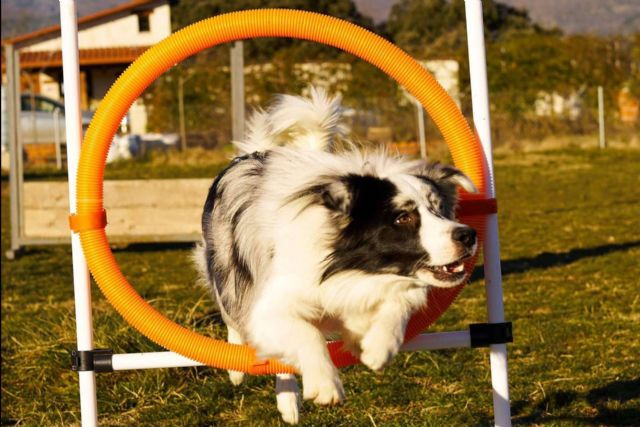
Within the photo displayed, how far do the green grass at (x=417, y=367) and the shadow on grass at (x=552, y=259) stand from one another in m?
0.02

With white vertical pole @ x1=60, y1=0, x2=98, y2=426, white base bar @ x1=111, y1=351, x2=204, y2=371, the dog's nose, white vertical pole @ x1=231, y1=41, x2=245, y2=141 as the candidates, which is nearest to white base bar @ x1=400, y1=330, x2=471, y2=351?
the dog's nose

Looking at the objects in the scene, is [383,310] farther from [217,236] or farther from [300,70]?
[300,70]

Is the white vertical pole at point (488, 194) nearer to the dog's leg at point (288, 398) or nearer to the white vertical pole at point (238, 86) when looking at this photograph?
the dog's leg at point (288, 398)

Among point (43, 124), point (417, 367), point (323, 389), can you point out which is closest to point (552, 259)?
point (417, 367)

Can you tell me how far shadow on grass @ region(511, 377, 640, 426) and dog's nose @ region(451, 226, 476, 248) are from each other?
1906 mm

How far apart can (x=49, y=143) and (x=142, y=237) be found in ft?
35.9

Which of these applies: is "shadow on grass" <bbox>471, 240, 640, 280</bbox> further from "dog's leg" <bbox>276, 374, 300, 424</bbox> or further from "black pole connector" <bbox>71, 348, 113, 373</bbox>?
"black pole connector" <bbox>71, 348, 113, 373</bbox>

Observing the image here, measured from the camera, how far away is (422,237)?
12.3 ft

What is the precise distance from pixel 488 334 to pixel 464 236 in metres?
0.86

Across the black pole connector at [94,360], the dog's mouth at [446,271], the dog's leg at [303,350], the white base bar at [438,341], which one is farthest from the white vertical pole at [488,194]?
the black pole connector at [94,360]

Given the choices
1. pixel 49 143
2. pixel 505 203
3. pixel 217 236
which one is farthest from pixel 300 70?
pixel 217 236

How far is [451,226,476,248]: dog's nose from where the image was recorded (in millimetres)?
3670

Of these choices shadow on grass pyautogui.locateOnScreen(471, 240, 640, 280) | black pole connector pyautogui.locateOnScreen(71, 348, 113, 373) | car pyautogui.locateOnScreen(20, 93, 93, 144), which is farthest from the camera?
car pyautogui.locateOnScreen(20, 93, 93, 144)

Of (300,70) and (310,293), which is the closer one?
(310,293)
